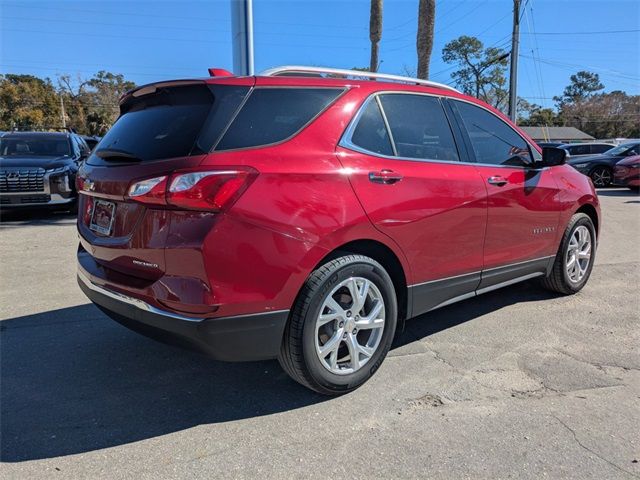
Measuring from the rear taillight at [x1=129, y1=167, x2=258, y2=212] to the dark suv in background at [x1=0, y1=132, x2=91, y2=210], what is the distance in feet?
26.8

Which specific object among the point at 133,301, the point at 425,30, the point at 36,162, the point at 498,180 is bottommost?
the point at 133,301

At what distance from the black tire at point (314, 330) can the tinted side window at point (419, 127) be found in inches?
34.4

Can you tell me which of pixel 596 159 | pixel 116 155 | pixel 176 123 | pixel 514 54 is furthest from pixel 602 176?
pixel 116 155

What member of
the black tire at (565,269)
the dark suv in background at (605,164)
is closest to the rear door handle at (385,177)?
the black tire at (565,269)

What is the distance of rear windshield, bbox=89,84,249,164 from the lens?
2.73 metres

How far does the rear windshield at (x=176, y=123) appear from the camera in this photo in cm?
273

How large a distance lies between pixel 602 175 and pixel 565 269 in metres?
15.6

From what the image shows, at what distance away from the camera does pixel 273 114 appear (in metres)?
2.95

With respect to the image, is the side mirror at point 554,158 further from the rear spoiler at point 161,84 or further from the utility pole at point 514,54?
the utility pole at point 514,54

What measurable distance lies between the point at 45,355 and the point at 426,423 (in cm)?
274

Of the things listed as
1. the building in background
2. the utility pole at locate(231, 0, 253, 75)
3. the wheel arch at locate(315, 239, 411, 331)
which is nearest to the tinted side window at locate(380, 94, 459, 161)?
the wheel arch at locate(315, 239, 411, 331)

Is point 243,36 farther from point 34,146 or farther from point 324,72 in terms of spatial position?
point 324,72

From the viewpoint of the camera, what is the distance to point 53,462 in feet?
8.25

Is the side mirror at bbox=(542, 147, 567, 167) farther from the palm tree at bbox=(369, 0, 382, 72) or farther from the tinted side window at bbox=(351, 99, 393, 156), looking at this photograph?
the palm tree at bbox=(369, 0, 382, 72)
